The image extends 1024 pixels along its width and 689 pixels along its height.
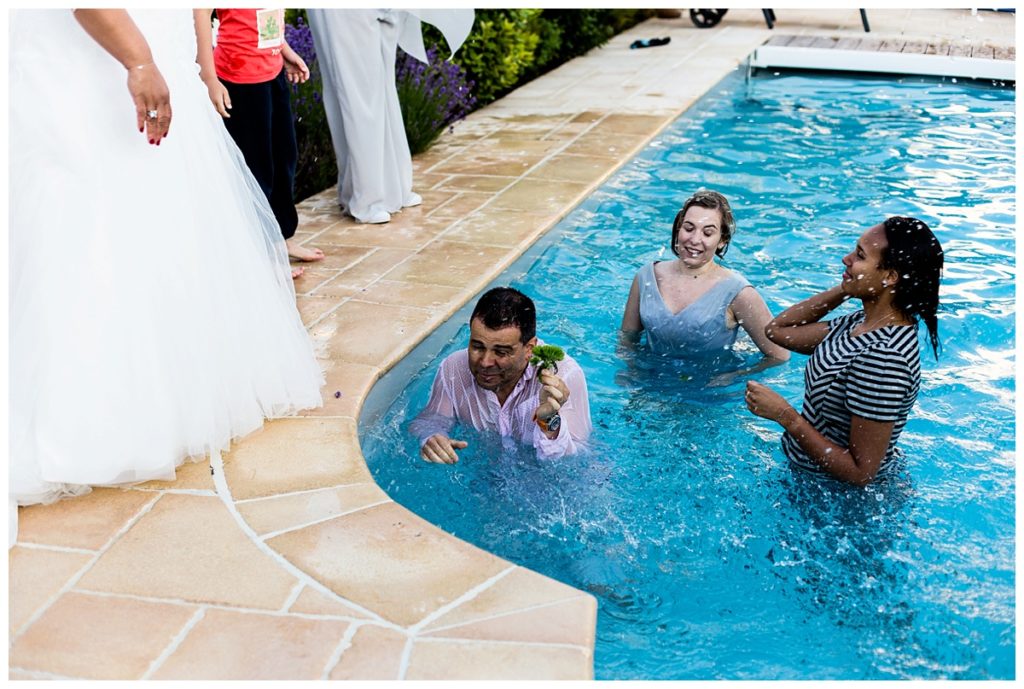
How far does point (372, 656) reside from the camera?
8.80 ft

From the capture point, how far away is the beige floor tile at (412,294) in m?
5.20

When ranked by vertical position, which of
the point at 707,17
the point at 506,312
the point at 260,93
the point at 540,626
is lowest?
the point at 540,626

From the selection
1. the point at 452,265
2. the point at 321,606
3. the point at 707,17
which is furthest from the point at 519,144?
the point at 707,17

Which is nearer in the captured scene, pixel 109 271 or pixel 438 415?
pixel 109 271

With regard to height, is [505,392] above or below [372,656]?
above

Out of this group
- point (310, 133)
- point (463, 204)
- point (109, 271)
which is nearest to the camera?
point (109, 271)

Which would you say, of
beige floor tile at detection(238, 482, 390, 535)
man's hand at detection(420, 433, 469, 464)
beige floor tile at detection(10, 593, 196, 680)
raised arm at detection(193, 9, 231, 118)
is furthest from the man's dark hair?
raised arm at detection(193, 9, 231, 118)

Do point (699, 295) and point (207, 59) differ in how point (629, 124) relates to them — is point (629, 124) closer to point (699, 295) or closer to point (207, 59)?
point (699, 295)

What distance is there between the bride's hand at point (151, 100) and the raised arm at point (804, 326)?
220 cm

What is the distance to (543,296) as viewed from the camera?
5801 millimetres

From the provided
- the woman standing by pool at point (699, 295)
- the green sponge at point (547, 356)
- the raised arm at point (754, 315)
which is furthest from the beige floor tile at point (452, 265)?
the green sponge at point (547, 356)

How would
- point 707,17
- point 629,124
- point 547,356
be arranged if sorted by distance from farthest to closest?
point 707,17
point 629,124
point 547,356

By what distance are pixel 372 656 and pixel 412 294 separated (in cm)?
283

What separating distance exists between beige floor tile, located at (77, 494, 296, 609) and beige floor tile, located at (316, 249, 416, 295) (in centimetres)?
221
